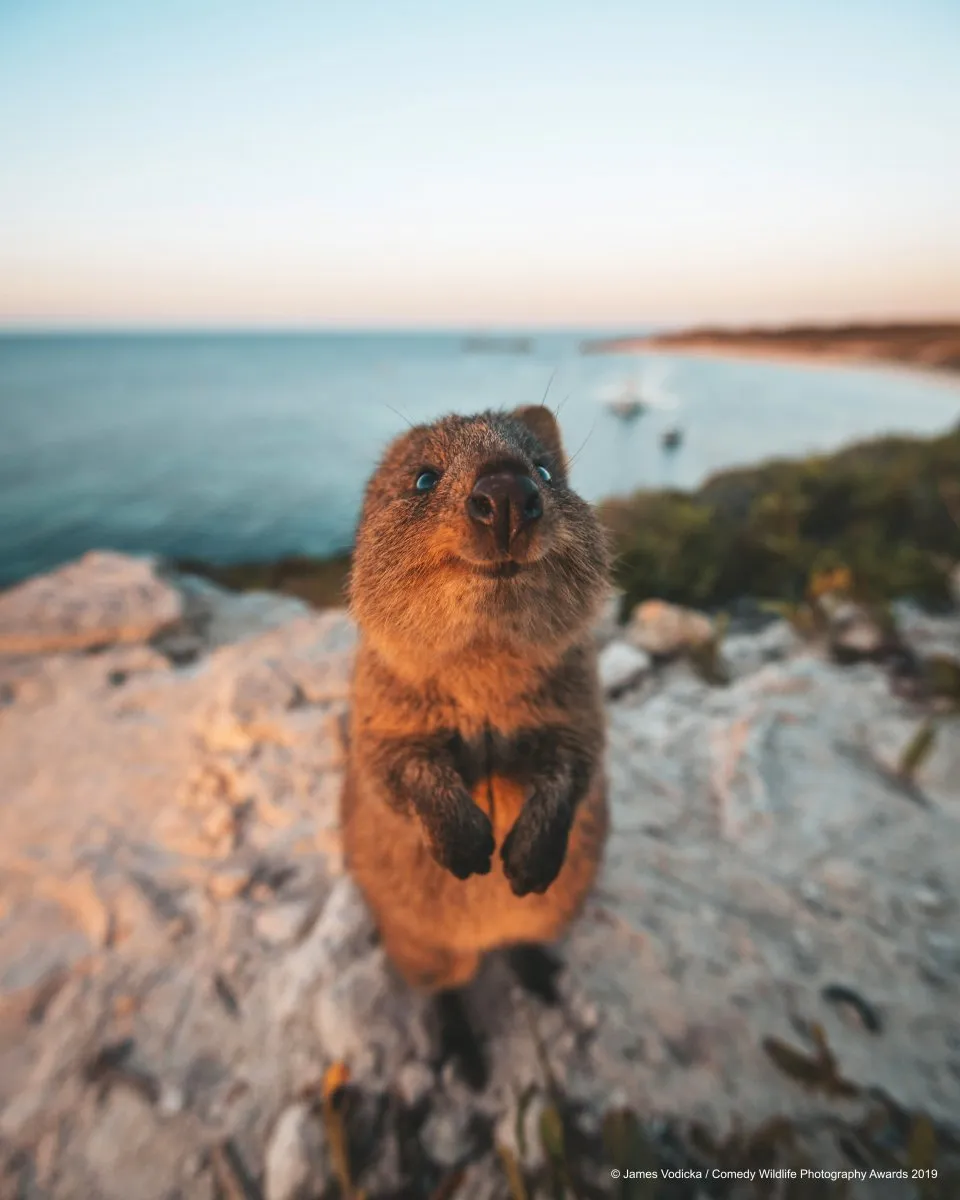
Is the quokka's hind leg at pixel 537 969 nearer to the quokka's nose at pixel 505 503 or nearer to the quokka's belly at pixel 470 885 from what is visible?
the quokka's belly at pixel 470 885

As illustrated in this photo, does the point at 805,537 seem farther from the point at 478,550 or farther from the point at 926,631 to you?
the point at 478,550

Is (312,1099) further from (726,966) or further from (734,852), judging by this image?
(734,852)

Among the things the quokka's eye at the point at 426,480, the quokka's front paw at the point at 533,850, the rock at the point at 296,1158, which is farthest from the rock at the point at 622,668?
the rock at the point at 296,1158

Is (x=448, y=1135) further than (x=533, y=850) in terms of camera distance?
Yes

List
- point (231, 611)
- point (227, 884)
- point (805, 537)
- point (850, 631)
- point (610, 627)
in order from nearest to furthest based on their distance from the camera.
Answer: point (227, 884)
point (850, 631)
point (610, 627)
point (231, 611)
point (805, 537)

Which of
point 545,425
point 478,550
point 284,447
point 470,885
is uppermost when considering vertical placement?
point 545,425

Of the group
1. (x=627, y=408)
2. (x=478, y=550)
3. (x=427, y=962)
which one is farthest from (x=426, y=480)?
(x=627, y=408)

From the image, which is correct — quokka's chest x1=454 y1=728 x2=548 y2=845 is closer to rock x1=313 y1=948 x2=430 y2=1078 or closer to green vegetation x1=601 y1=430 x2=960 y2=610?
rock x1=313 y1=948 x2=430 y2=1078

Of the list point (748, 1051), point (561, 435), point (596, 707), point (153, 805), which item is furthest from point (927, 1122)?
point (153, 805)
